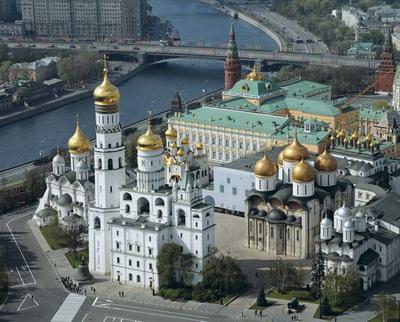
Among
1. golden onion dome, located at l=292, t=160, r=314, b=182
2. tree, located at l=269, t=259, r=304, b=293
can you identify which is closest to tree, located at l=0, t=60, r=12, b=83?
golden onion dome, located at l=292, t=160, r=314, b=182

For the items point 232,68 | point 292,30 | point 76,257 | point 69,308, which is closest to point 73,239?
point 76,257

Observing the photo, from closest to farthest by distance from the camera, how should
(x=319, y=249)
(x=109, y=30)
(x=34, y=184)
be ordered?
(x=319, y=249) < (x=34, y=184) < (x=109, y=30)

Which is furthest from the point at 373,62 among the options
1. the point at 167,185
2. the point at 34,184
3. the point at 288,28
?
the point at 167,185

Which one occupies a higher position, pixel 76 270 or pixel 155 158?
pixel 155 158

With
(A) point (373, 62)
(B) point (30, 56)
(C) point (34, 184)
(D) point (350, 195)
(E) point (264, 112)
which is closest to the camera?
(D) point (350, 195)

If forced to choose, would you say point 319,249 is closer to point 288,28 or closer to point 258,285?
point 258,285

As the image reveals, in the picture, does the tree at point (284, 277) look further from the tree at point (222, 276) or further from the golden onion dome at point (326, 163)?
the golden onion dome at point (326, 163)

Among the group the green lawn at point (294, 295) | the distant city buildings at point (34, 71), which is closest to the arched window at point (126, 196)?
the green lawn at point (294, 295)
